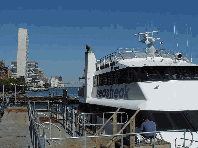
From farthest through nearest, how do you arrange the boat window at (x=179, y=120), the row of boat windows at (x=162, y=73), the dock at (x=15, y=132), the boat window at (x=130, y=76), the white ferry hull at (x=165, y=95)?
1. the boat window at (x=130, y=76)
2. the row of boat windows at (x=162, y=73)
3. the white ferry hull at (x=165, y=95)
4. the boat window at (x=179, y=120)
5. the dock at (x=15, y=132)

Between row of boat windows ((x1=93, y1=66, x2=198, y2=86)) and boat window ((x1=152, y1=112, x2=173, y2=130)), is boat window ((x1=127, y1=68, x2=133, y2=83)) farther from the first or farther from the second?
boat window ((x1=152, y1=112, x2=173, y2=130))

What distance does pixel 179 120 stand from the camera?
13.9m

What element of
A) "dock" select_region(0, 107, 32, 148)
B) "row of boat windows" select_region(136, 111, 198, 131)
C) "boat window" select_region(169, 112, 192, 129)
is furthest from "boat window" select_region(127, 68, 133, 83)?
"dock" select_region(0, 107, 32, 148)

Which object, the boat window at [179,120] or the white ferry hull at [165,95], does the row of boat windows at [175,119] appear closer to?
the boat window at [179,120]

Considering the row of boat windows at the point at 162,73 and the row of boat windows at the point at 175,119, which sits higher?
the row of boat windows at the point at 162,73

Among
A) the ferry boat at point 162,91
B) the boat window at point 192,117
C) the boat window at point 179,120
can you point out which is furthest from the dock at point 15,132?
the boat window at point 192,117

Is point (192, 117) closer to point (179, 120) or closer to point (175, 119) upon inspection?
point (179, 120)

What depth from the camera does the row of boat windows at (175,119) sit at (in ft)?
45.4

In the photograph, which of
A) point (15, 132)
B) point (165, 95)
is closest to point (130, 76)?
point (165, 95)

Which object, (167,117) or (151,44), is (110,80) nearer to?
(151,44)

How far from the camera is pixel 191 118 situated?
45.9 feet

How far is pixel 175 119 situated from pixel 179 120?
0.20 meters

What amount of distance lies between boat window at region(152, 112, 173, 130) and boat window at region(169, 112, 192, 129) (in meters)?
0.29

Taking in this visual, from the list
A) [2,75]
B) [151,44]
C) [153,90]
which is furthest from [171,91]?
[2,75]
